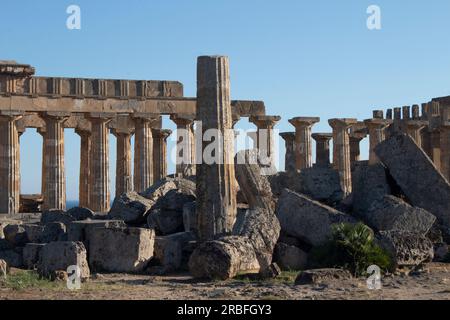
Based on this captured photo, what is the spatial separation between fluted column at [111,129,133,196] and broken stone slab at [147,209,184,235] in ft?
55.9

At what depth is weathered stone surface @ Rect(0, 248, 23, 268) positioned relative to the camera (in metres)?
25.5

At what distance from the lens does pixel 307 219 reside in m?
25.0

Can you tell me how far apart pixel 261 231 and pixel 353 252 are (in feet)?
9.01

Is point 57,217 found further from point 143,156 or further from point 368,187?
point 143,156

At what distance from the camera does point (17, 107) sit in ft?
135

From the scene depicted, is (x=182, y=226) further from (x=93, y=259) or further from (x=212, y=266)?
(x=212, y=266)

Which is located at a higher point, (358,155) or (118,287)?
(358,155)

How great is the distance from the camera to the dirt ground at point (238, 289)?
17.7 meters

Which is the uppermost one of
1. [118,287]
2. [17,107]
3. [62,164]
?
[17,107]

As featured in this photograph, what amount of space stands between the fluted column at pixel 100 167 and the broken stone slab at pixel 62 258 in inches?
817

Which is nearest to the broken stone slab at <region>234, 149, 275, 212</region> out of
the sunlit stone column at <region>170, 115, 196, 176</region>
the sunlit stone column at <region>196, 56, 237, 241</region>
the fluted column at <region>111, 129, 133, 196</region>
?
the sunlit stone column at <region>196, 56, 237, 241</region>
